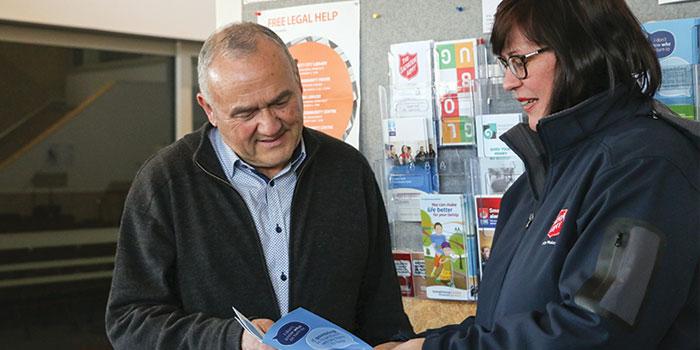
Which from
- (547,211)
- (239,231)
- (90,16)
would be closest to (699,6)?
(547,211)

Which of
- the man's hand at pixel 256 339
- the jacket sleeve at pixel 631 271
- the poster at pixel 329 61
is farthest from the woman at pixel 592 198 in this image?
the poster at pixel 329 61

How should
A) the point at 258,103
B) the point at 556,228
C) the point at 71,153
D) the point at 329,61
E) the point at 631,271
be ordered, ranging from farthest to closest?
the point at 71,153
the point at 329,61
the point at 258,103
the point at 556,228
the point at 631,271

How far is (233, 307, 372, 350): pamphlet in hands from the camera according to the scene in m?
1.13

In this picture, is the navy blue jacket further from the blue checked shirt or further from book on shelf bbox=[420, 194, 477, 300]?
book on shelf bbox=[420, 194, 477, 300]

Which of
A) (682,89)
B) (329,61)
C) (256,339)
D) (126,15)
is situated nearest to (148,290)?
(256,339)

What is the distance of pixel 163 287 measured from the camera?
1368 mm

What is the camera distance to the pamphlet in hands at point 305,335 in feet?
3.70

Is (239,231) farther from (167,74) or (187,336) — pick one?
(167,74)

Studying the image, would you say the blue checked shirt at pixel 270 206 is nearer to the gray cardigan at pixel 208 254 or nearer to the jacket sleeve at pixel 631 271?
the gray cardigan at pixel 208 254

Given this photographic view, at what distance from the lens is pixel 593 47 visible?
1.06 meters

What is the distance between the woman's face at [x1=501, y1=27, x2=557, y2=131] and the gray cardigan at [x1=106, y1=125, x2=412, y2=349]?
1.60ft

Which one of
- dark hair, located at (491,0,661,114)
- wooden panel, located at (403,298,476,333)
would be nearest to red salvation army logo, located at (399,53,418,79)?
wooden panel, located at (403,298,476,333)

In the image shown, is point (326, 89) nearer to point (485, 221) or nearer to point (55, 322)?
point (485, 221)

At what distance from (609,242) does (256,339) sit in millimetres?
619
